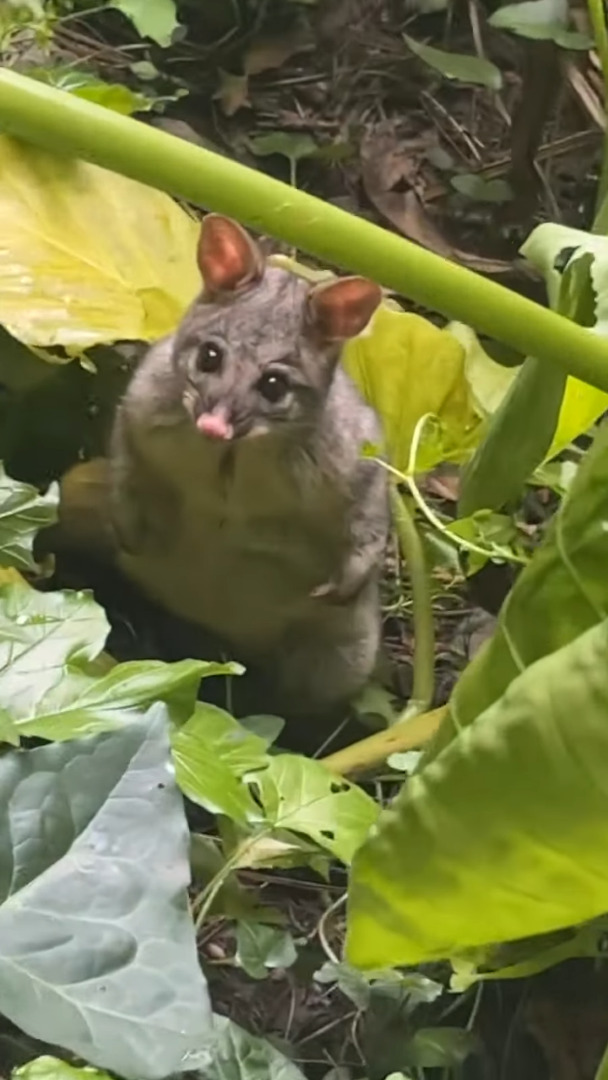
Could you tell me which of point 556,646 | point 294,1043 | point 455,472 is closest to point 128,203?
point 455,472

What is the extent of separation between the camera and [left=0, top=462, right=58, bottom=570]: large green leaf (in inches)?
46.8

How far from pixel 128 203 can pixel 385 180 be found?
2.23ft

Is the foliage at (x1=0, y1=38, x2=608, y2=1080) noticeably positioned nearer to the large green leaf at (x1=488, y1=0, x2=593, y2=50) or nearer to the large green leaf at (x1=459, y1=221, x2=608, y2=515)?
the large green leaf at (x1=459, y1=221, x2=608, y2=515)

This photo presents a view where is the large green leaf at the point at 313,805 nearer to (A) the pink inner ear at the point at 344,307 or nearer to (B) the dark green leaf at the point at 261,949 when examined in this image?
(B) the dark green leaf at the point at 261,949

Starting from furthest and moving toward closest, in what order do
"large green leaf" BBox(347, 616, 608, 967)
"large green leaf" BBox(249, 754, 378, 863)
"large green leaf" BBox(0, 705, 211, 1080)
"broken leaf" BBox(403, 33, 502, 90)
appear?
"broken leaf" BBox(403, 33, 502, 90), "large green leaf" BBox(249, 754, 378, 863), "large green leaf" BBox(0, 705, 211, 1080), "large green leaf" BBox(347, 616, 608, 967)

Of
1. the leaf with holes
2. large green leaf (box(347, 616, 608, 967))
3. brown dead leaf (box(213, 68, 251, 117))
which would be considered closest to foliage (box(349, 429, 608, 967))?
large green leaf (box(347, 616, 608, 967))

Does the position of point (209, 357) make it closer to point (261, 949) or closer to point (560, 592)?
point (261, 949)

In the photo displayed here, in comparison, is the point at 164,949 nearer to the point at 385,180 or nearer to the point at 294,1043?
the point at 294,1043

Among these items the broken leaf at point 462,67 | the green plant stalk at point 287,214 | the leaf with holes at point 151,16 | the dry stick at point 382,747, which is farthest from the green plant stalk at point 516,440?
the broken leaf at point 462,67

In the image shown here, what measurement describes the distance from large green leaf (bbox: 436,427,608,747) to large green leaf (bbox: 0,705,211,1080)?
7.1 inches

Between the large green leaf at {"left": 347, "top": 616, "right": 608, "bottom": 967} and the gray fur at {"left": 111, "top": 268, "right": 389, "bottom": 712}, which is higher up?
the large green leaf at {"left": 347, "top": 616, "right": 608, "bottom": 967}

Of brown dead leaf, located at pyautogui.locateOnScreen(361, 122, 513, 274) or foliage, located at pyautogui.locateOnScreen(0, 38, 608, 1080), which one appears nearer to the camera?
foliage, located at pyautogui.locateOnScreen(0, 38, 608, 1080)

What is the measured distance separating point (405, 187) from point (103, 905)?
161 cm

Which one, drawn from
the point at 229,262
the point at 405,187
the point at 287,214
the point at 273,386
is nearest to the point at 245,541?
the point at 273,386
